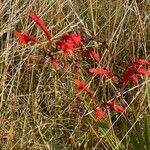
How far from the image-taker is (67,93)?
181 cm

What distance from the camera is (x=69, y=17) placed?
208 centimetres

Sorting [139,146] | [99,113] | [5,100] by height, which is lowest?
[139,146]

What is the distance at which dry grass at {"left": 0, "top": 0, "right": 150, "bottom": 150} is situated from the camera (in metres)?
1.52

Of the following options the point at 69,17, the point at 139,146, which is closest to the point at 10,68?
the point at 69,17

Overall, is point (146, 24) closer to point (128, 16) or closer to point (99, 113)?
point (128, 16)

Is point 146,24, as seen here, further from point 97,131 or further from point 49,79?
point 97,131

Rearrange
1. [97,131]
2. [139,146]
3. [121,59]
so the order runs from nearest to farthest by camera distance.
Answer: [139,146]
[97,131]
[121,59]

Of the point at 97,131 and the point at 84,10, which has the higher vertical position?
the point at 84,10

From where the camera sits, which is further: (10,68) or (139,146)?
(10,68)

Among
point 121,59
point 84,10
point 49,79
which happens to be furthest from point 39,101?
point 84,10

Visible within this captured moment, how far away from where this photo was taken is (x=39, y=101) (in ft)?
5.86

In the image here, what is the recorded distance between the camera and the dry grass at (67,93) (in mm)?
1520

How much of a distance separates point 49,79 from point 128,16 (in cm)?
50

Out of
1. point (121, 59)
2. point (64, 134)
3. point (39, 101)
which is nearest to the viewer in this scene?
point (64, 134)
